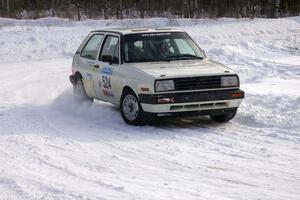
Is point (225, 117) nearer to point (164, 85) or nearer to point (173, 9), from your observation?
point (164, 85)

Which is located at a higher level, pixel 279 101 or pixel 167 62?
pixel 167 62

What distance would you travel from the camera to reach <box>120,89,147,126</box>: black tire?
933 centimetres

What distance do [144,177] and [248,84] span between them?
7.60m

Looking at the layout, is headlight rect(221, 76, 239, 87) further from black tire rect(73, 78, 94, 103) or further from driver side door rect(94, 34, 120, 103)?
black tire rect(73, 78, 94, 103)

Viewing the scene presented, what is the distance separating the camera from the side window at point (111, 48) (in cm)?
A: 1021

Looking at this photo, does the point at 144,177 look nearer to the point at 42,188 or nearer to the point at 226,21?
the point at 42,188

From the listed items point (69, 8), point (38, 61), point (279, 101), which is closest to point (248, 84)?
point (279, 101)

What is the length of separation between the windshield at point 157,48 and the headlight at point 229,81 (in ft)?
3.67

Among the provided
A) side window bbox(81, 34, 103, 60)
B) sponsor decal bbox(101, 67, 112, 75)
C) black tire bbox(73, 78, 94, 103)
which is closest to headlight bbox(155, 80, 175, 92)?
sponsor decal bbox(101, 67, 112, 75)

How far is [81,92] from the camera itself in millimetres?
11656

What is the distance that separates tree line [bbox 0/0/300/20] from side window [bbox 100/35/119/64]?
87.2 ft

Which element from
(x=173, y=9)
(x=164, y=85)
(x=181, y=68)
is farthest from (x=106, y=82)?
(x=173, y=9)

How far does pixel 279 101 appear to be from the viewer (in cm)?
1077

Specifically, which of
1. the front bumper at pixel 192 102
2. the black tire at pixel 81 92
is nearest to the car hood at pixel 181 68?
the front bumper at pixel 192 102
